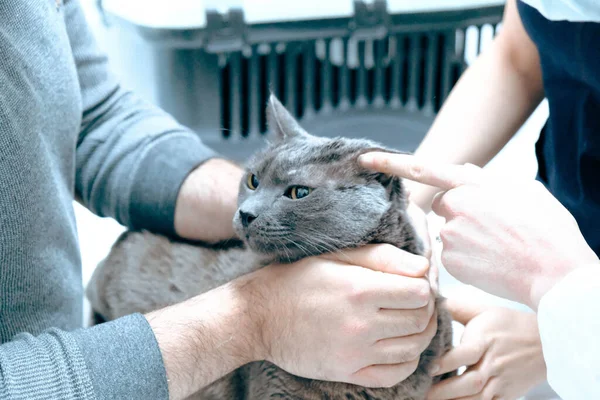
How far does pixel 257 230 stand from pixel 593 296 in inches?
14.9

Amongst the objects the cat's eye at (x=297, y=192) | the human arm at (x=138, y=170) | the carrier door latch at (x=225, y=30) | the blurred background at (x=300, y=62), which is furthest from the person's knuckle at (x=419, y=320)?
the carrier door latch at (x=225, y=30)

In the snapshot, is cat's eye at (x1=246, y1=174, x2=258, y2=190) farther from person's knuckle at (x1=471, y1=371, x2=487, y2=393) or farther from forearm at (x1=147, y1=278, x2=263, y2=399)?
person's knuckle at (x1=471, y1=371, x2=487, y2=393)

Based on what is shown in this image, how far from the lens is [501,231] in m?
0.73

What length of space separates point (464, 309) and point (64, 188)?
26.6 inches

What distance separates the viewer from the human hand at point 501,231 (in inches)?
27.0

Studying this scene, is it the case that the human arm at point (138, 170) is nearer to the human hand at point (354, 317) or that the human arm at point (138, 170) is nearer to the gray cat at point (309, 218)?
the gray cat at point (309, 218)

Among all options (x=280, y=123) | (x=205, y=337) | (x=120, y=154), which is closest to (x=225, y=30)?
(x=120, y=154)

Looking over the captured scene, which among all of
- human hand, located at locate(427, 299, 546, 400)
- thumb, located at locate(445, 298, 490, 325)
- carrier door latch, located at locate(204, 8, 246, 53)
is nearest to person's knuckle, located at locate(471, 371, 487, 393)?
human hand, located at locate(427, 299, 546, 400)

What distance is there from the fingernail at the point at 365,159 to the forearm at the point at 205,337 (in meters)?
0.23

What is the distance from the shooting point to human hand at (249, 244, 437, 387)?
0.76 meters

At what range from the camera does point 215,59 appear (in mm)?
1454

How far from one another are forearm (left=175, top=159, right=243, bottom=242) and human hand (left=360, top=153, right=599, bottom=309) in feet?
1.23

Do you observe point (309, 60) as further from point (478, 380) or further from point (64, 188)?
point (478, 380)

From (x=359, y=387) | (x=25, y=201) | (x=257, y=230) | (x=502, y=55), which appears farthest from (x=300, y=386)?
(x=502, y=55)
